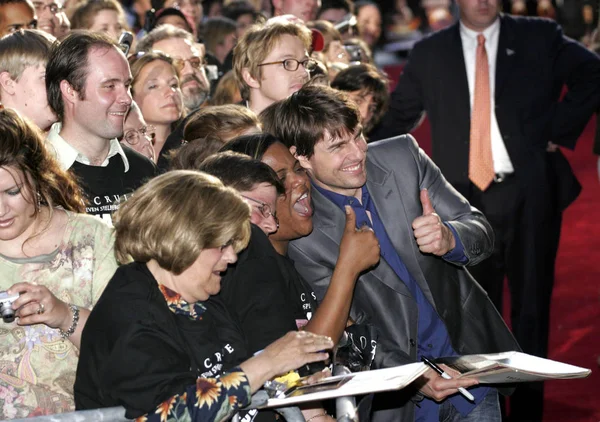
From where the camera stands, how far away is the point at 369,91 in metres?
6.01

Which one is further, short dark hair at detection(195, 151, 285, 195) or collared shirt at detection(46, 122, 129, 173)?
collared shirt at detection(46, 122, 129, 173)

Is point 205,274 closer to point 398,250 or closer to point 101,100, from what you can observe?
point 398,250

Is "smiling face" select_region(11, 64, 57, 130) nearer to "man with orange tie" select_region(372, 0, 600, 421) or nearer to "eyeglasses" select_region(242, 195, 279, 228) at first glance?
"eyeglasses" select_region(242, 195, 279, 228)

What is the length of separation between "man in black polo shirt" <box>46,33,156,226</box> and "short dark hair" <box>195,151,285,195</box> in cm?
72

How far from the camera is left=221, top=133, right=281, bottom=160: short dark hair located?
3.53 metres

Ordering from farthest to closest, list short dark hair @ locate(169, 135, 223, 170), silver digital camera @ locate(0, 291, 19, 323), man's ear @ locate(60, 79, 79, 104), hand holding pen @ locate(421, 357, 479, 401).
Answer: man's ear @ locate(60, 79, 79, 104) → short dark hair @ locate(169, 135, 223, 170) → hand holding pen @ locate(421, 357, 479, 401) → silver digital camera @ locate(0, 291, 19, 323)

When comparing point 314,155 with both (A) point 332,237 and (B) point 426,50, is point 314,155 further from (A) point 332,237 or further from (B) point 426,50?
(B) point 426,50

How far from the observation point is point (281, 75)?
17.2 ft

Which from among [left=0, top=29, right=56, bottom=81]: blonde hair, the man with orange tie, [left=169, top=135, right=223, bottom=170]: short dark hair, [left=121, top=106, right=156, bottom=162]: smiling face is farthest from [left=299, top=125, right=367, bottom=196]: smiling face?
the man with orange tie

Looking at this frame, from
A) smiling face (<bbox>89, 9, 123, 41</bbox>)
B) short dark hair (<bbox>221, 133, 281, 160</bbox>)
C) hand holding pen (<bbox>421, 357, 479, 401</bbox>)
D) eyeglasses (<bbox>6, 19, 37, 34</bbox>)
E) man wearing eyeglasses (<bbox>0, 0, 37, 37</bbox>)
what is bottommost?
hand holding pen (<bbox>421, 357, 479, 401</bbox>)

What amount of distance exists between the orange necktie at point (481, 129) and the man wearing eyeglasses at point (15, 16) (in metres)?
2.58

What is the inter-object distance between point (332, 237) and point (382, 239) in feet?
0.68

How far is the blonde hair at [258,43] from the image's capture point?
5.27 m

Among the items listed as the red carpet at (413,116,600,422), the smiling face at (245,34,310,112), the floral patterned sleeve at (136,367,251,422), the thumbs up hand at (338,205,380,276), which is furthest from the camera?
the red carpet at (413,116,600,422)
